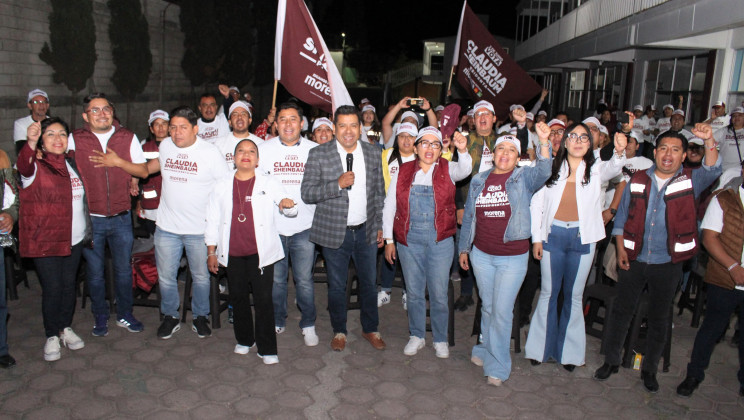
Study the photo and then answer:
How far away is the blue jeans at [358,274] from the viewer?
17.4 feet

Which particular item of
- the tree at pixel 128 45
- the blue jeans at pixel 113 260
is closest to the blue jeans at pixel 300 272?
the blue jeans at pixel 113 260

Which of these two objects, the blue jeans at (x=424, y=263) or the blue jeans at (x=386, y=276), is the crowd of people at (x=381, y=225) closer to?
the blue jeans at (x=424, y=263)

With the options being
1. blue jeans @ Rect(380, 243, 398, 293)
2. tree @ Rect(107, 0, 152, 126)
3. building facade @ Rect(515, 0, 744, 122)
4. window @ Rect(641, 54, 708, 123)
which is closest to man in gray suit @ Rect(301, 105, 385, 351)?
blue jeans @ Rect(380, 243, 398, 293)

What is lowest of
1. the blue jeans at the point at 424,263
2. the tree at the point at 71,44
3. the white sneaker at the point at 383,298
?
the white sneaker at the point at 383,298

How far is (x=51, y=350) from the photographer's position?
500cm

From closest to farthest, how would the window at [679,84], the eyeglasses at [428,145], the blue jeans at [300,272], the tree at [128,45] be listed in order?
1. the eyeglasses at [428,145]
2. the blue jeans at [300,272]
3. the window at [679,84]
4. the tree at [128,45]

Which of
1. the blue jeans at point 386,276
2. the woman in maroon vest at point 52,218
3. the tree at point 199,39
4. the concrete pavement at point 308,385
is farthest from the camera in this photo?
the tree at point 199,39

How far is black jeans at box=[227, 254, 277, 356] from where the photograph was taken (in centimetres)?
506

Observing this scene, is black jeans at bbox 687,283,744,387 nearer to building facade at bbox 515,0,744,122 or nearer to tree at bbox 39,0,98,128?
building facade at bbox 515,0,744,122

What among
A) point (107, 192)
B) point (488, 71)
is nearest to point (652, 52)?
point (488, 71)

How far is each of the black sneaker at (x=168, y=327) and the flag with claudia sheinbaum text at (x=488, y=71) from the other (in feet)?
18.8

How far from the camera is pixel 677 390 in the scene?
4.88 metres

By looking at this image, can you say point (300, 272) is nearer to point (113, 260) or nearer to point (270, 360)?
point (270, 360)

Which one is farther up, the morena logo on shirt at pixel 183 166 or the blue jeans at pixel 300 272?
the morena logo on shirt at pixel 183 166
